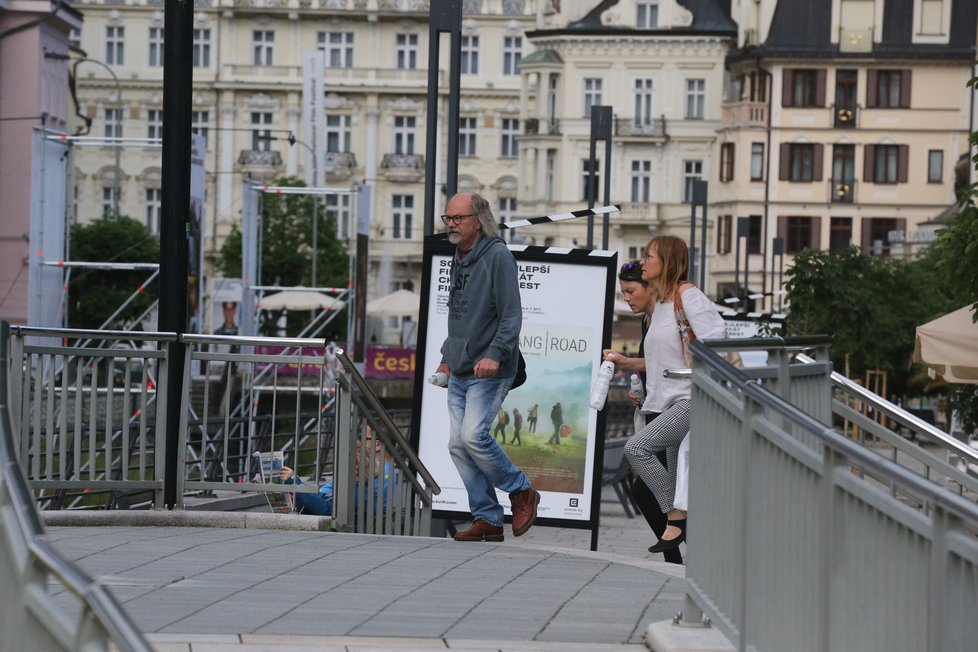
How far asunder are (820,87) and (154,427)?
75.4 metres

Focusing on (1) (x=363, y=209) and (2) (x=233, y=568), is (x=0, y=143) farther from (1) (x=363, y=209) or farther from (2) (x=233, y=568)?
(2) (x=233, y=568)

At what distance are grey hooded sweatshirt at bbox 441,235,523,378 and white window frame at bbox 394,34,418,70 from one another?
8764cm

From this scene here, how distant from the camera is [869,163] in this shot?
8394 centimetres

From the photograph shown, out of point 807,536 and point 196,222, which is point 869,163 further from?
point 807,536

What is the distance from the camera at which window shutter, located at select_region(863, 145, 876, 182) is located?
275ft

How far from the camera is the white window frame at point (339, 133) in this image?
9738cm

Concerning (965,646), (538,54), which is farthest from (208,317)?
(965,646)

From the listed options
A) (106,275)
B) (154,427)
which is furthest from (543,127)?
(154,427)

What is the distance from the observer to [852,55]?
83375 mm

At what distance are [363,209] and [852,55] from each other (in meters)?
53.0

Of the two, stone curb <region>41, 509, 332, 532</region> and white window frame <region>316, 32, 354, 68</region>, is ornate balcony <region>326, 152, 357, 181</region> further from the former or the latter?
stone curb <region>41, 509, 332, 532</region>

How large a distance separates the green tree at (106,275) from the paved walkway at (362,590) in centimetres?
4680

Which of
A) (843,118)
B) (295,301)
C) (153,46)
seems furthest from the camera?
(153,46)

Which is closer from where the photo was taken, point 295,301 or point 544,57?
point 295,301
